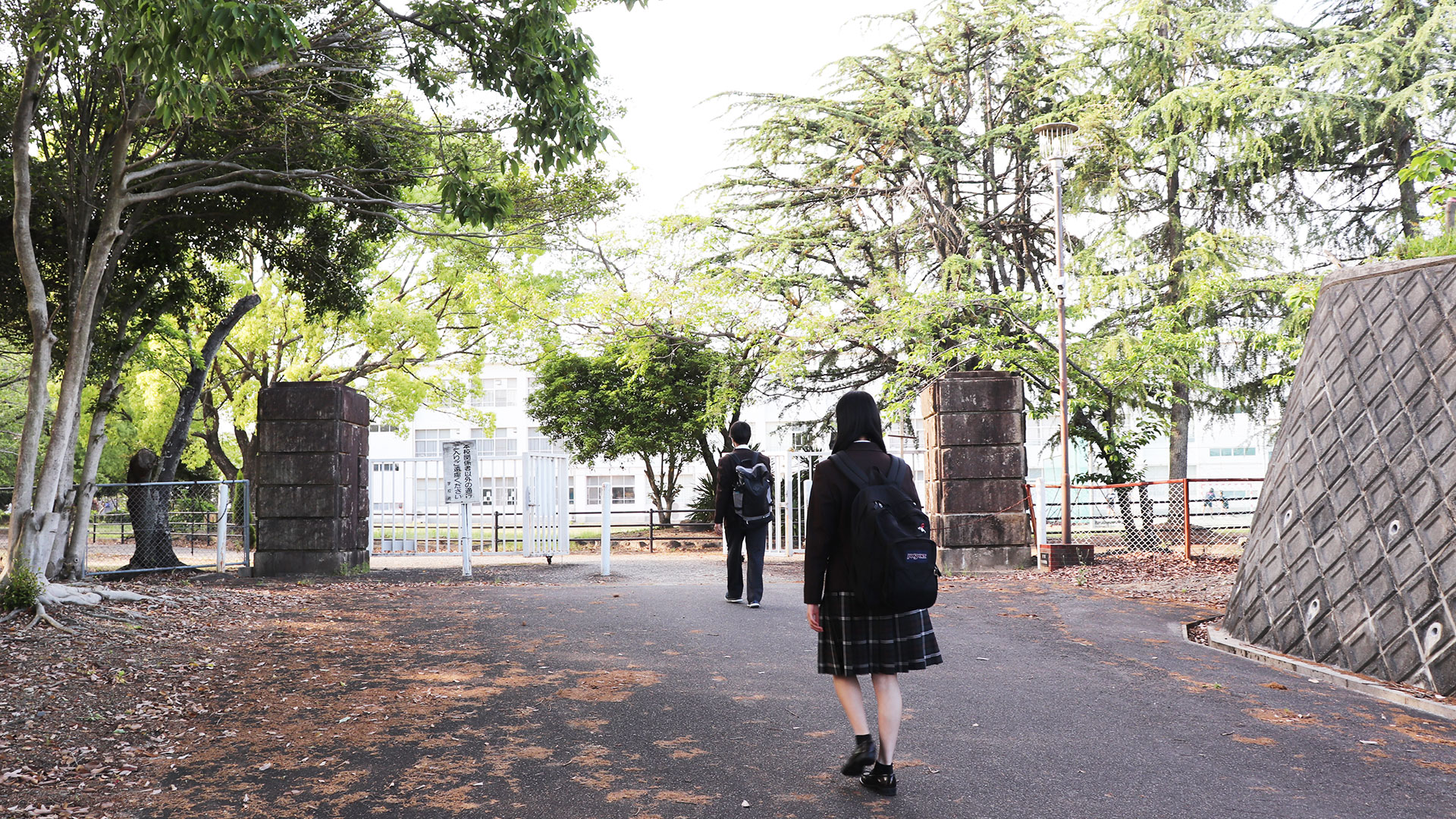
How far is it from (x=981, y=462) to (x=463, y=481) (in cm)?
731

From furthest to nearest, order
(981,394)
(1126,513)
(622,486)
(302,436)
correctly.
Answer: (622,486) < (1126,513) < (981,394) < (302,436)

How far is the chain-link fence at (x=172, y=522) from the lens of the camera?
14250mm

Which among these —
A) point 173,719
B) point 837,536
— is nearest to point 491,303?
point 173,719

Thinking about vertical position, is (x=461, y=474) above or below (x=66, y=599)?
above

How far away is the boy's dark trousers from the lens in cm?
936

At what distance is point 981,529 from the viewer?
528 inches

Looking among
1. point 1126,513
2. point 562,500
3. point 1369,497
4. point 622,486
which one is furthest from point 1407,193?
point 622,486

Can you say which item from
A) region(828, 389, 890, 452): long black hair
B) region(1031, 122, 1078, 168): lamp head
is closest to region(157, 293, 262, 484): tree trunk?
region(1031, 122, 1078, 168): lamp head

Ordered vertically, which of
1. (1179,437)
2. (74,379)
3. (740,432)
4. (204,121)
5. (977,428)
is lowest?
(740,432)

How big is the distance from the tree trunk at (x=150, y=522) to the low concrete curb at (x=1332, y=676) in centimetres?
1361

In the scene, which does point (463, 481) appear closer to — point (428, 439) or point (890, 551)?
point (890, 551)

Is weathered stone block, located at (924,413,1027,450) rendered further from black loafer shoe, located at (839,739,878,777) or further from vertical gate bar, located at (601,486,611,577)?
black loafer shoe, located at (839,739,878,777)

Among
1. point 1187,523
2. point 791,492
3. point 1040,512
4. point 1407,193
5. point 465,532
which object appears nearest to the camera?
point 465,532

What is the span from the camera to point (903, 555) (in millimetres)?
4117
